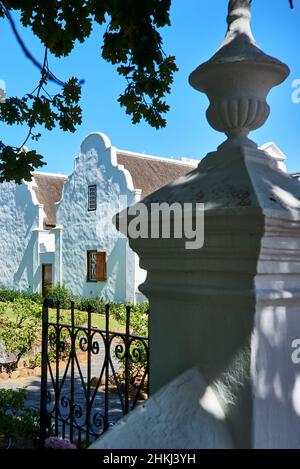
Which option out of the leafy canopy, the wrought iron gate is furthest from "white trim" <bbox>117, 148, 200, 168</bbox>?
the leafy canopy

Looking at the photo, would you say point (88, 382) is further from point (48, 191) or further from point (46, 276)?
point (48, 191)

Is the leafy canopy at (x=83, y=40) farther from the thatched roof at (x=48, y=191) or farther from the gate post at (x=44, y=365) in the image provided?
the thatched roof at (x=48, y=191)

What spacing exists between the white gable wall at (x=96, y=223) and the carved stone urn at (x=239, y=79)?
1607 centimetres

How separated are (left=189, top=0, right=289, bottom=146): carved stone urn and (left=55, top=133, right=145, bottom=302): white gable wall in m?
16.1

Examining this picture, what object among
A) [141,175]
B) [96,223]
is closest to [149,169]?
[141,175]

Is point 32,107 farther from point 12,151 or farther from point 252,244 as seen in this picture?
point 252,244

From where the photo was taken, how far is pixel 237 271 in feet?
4.55

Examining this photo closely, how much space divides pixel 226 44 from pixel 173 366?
1.18m

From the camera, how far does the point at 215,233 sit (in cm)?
143

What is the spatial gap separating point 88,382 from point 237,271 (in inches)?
84.6

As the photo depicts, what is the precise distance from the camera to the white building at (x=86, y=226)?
60.8 feet

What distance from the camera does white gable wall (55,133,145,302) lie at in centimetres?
1831

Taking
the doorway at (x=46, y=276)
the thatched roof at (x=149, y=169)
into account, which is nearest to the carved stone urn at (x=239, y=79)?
the thatched roof at (x=149, y=169)
